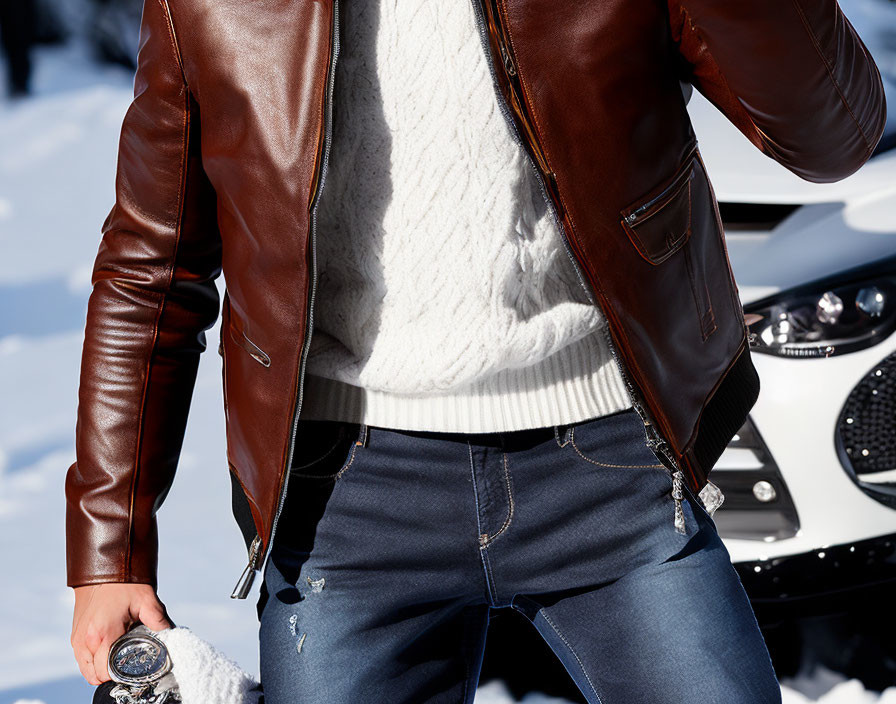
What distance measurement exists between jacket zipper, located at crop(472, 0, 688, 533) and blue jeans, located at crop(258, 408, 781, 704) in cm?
3

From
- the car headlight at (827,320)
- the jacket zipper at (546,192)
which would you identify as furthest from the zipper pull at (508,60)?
the car headlight at (827,320)

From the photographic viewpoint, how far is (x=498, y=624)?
278 cm

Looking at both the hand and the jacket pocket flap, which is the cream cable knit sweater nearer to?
the jacket pocket flap

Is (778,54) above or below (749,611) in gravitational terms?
above

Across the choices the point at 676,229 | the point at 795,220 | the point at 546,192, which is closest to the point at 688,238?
the point at 676,229

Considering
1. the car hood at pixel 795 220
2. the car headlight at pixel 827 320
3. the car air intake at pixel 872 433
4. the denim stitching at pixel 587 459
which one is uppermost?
the denim stitching at pixel 587 459

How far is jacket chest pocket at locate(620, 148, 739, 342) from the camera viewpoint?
1.19 m

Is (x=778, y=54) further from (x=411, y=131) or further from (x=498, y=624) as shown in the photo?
(x=498, y=624)

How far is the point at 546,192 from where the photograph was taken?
1158 millimetres

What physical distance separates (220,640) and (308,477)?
78.3 inches

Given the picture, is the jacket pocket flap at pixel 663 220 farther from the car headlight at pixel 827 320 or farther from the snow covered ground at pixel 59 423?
the snow covered ground at pixel 59 423

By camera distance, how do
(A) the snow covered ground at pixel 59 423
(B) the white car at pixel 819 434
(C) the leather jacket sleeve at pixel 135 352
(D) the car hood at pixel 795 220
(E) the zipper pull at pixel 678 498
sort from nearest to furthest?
(E) the zipper pull at pixel 678 498 < (C) the leather jacket sleeve at pixel 135 352 < (B) the white car at pixel 819 434 < (D) the car hood at pixel 795 220 < (A) the snow covered ground at pixel 59 423

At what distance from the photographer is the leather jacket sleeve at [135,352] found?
1.38 m

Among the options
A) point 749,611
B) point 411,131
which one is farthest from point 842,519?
point 411,131
